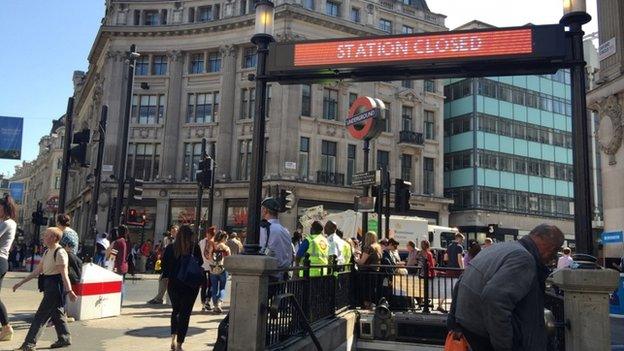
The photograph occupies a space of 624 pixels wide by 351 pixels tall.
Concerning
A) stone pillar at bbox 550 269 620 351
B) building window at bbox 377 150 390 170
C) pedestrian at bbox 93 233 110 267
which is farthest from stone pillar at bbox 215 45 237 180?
stone pillar at bbox 550 269 620 351

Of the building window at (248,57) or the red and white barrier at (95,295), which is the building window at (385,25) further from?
the red and white barrier at (95,295)

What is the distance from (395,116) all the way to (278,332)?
123ft

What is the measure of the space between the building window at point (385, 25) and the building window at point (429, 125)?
7.66m

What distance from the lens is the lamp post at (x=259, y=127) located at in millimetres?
6508

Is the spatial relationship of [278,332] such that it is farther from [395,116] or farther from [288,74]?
[395,116]

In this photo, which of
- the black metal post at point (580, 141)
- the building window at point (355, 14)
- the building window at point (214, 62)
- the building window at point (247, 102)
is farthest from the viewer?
the building window at point (355, 14)

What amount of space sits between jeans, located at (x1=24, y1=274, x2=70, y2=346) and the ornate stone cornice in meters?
16.1

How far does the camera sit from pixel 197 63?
138 feet

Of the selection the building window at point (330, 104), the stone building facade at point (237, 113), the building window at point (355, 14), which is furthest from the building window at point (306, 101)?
the building window at point (355, 14)

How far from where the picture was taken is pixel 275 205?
7480 mm

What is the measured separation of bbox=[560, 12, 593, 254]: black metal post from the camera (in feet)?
A: 20.0

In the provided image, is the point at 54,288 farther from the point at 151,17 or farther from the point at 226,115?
the point at 151,17

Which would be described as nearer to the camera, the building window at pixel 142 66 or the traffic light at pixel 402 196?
the traffic light at pixel 402 196

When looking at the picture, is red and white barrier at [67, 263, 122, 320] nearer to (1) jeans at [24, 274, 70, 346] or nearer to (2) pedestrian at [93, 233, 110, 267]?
(1) jeans at [24, 274, 70, 346]
